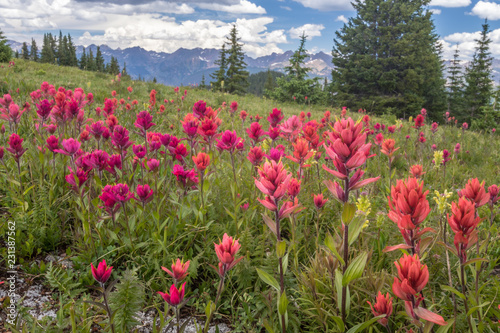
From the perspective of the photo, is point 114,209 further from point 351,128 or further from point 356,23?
point 356,23

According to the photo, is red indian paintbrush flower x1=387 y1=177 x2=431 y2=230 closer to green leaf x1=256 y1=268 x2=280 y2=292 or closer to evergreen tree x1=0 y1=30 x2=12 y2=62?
green leaf x1=256 y1=268 x2=280 y2=292

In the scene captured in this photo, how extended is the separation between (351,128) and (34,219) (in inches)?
95.2

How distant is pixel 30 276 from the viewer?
198 cm

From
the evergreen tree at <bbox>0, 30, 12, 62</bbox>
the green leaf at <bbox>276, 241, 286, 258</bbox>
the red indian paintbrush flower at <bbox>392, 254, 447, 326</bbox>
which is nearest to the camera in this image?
the red indian paintbrush flower at <bbox>392, 254, 447, 326</bbox>

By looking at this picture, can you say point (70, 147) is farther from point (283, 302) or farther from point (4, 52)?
point (4, 52)

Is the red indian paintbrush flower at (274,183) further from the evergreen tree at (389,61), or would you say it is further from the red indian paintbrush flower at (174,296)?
the evergreen tree at (389,61)

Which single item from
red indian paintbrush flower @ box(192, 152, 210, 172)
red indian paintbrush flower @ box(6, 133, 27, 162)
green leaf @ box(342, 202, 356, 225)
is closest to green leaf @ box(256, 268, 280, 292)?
green leaf @ box(342, 202, 356, 225)

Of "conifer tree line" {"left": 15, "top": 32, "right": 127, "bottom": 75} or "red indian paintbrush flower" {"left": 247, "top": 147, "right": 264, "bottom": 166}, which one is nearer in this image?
"red indian paintbrush flower" {"left": 247, "top": 147, "right": 264, "bottom": 166}

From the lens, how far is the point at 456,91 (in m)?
31.2

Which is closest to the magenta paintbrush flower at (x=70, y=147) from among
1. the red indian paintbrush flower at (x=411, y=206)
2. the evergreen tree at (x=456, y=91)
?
the red indian paintbrush flower at (x=411, y=206)

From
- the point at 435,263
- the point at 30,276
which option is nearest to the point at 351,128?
the point at 435,263

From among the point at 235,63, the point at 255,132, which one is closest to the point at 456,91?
the point at 235,63

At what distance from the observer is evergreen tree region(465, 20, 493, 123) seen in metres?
29.1

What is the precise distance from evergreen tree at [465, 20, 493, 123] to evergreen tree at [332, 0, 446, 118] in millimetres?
4873
